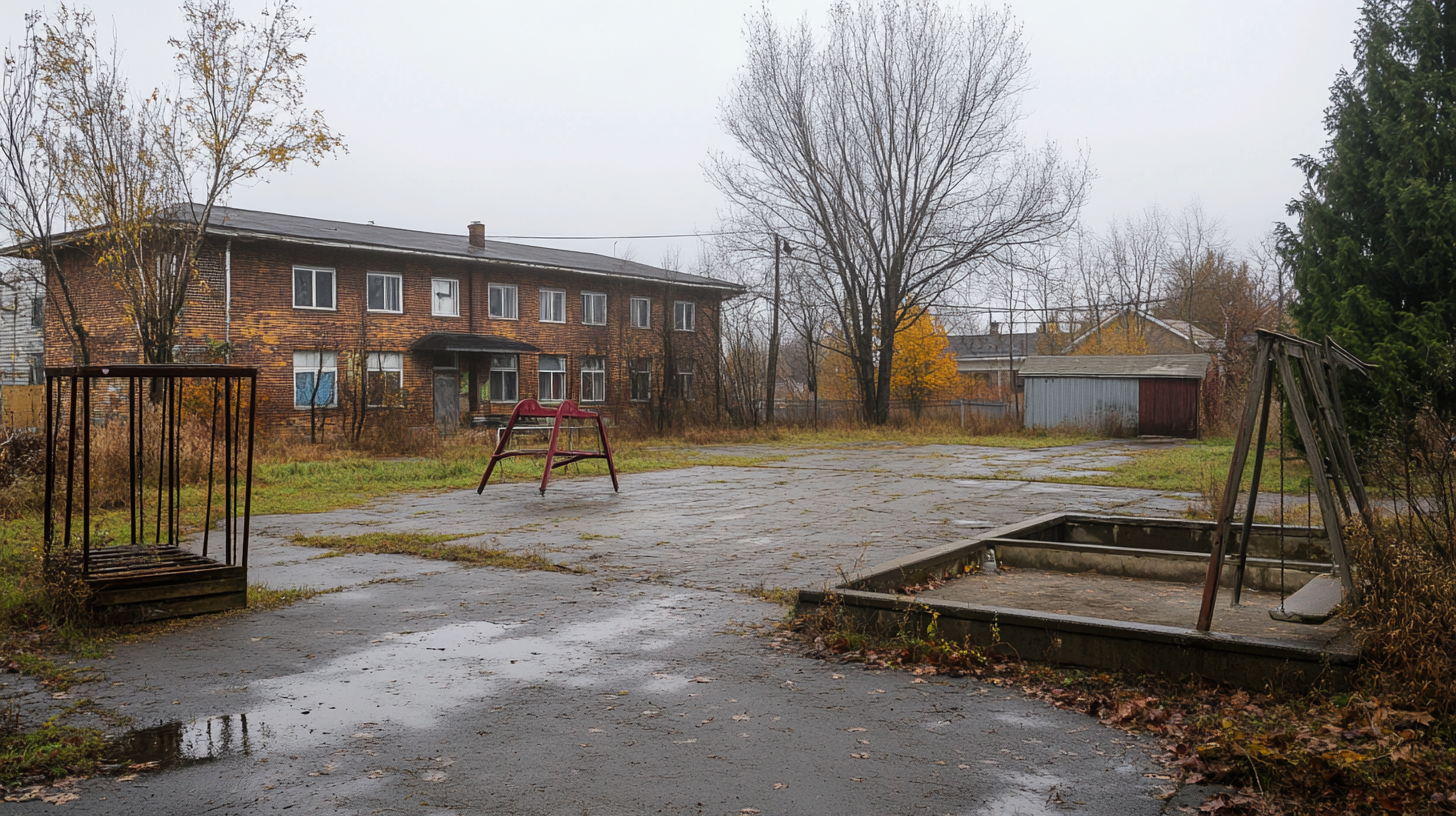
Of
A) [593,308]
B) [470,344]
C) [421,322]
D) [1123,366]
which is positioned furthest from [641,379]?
[1123,366]

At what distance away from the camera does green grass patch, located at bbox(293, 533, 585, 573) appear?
803 centimetres

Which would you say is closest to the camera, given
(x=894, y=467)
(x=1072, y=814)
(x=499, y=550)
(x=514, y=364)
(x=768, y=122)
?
(x=1072, y=814)

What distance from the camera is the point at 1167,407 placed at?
31.2 metres

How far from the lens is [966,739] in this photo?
3.99 m

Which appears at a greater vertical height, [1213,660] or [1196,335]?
[1196,335]

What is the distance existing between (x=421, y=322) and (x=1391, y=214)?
25.2 m

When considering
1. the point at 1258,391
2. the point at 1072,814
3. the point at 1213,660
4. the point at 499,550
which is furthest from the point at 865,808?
the point at 499,550

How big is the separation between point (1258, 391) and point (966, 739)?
2.16 metres

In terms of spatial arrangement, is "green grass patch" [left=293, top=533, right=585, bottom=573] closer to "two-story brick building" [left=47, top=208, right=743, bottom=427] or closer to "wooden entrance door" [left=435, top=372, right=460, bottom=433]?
"two-story brick building" [left=47, top=208, right=743, bottom=427]

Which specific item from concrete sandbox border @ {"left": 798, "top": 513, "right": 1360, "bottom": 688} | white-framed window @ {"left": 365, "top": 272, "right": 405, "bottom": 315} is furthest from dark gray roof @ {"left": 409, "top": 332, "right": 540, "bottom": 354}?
concrete sandbox border @ {"left": 798, "top": 513, "right": 1360, "bottom": 688}

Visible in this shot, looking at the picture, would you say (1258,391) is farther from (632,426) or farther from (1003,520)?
(632,426)

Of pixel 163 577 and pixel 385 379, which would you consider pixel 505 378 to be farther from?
pixel 163 577

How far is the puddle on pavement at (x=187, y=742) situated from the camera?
3.73 meters

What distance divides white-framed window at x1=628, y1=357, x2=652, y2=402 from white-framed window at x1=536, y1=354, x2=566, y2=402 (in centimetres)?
256
